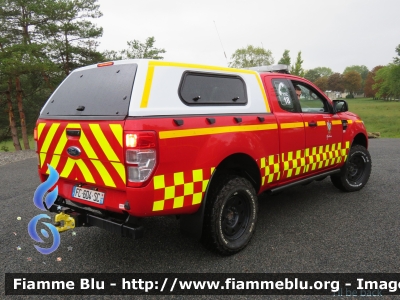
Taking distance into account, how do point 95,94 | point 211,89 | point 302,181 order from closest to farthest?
point 95,94
point 211,89
point 302,181

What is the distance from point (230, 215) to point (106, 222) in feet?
4.05

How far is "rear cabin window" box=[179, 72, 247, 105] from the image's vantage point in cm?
287

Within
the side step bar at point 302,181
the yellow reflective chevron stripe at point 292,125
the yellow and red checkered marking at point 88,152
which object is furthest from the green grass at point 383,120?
the yellow and red checkered marking at point 88,152

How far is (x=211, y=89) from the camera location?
3.10 m

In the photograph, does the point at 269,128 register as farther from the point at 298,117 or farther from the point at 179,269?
the point at 179,269

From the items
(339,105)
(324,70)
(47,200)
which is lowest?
(47,200)

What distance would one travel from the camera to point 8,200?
5.32m

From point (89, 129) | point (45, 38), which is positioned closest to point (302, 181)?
point (89, 129)

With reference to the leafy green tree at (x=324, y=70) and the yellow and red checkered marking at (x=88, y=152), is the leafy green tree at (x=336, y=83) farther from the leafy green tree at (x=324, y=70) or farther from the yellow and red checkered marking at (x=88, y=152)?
the yellow and red checkered marking at (x=88, y=152)

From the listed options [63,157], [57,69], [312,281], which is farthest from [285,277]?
[57,69]

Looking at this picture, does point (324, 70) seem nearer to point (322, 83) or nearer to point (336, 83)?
point (336, 83)

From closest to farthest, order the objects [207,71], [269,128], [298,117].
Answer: [207,71] → [269,128] → [298,117]

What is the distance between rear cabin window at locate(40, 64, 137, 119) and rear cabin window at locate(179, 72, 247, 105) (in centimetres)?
49

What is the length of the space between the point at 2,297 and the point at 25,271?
37cm
